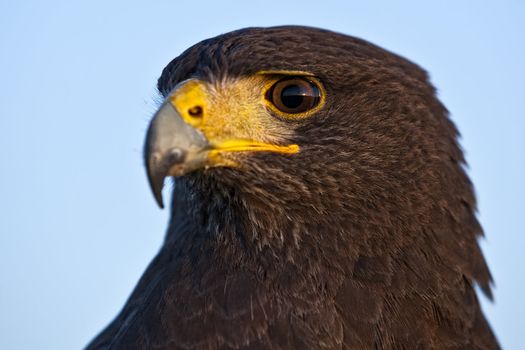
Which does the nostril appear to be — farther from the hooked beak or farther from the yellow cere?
the hooked beak

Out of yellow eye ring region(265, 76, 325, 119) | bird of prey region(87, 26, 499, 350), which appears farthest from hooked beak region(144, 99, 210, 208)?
yellow eye ring region(265, 76, 325, 119)

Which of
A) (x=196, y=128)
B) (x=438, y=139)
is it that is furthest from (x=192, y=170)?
(x=438, y=139)

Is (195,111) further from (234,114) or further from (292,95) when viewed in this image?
(292,95)

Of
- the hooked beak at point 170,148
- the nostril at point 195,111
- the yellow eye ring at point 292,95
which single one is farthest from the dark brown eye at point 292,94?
the hooked beak at point 170,148

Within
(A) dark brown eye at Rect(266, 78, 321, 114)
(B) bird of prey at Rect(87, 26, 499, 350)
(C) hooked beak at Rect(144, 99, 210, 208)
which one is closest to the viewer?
(C) hooked beak at Rect(144, 99, 210, 208)

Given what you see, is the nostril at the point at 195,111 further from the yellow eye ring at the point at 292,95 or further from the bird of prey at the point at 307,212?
the yellow eye ring at the point at 292,95

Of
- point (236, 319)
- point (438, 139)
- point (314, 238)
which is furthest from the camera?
point (438, 139)

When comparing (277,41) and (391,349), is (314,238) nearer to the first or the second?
(391,349)
